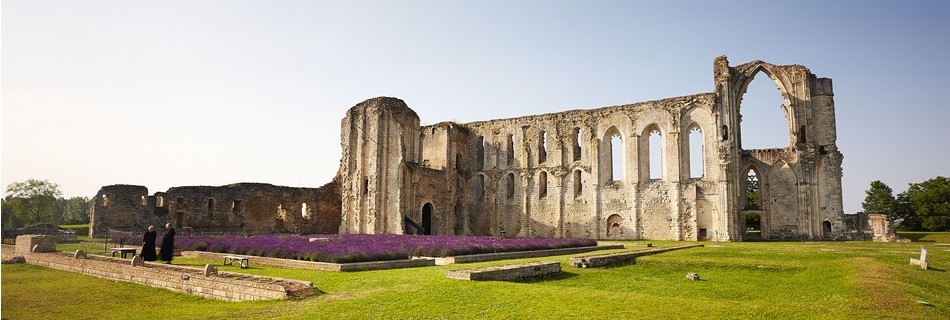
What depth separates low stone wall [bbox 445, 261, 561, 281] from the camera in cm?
1260

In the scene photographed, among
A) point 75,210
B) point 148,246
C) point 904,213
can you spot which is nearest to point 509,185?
point 148,246

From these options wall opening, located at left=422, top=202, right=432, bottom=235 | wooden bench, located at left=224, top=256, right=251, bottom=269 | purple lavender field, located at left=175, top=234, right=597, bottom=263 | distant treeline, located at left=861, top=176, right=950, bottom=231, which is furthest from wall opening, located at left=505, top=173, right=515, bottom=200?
distant treeline, located at left=861, top=176, right=950, bottom=231

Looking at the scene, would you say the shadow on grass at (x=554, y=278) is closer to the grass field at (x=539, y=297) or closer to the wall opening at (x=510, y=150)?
the grass field at (x=539, y=297)

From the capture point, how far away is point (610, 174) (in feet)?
131

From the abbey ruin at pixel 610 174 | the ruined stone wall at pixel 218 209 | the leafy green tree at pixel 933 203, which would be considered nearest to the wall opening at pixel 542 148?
the abbey ruin at pixel 610 174

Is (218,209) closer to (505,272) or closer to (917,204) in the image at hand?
(505,272)

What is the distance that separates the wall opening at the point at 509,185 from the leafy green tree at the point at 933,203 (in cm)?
3996

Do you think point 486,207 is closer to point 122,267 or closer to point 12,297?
point 122,267

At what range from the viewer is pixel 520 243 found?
23.5 meters

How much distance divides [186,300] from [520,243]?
14.4 metres

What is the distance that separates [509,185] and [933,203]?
41.4 meters

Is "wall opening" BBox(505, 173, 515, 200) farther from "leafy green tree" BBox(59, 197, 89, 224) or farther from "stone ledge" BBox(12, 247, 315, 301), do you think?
"leafy green tree" BBox(59, 197, 89, 224)

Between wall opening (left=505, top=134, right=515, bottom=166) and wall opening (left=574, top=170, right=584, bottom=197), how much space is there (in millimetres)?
4838

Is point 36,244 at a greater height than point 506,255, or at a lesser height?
greater
